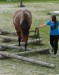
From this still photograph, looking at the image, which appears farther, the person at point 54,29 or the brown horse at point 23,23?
the person at point 54,29

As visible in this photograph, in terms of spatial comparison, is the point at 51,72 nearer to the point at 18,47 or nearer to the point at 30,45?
the point at 18,47

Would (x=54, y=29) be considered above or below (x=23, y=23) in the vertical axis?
below

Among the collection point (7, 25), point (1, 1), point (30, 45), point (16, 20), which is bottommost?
point (1, 1)

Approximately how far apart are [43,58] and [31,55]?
43cm

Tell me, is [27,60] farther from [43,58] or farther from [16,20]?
[16,20]

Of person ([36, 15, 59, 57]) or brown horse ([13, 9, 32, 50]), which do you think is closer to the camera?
brown horse ([13, 9, 32, 50])

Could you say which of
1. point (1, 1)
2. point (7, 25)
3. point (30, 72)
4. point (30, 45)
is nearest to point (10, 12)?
point (7, 25)

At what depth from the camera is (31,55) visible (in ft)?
30.3

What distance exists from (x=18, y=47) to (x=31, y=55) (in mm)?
509

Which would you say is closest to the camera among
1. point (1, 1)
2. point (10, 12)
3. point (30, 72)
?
point (30, 72)

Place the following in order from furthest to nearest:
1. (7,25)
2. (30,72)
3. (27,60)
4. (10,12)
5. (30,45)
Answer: (10,12) < (7,25) < (30,45) < (27,60) < (30,72)

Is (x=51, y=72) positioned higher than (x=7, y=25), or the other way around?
(x=51, y=72)

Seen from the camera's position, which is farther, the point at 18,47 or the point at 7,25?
the point at 7,25

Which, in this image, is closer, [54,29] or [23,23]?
[23,23]
